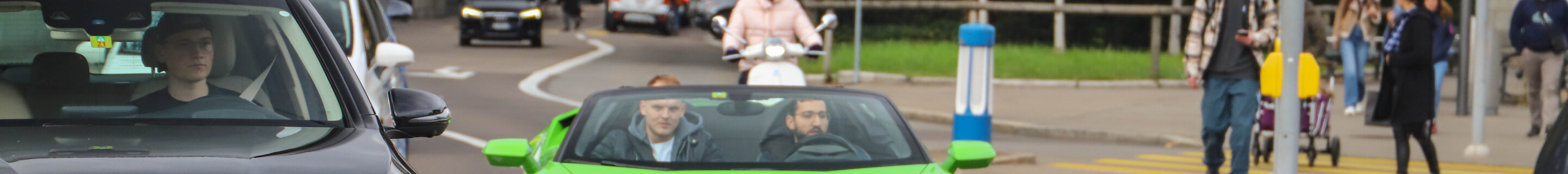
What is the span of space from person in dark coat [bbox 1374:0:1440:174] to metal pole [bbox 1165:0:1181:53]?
10.4 meters

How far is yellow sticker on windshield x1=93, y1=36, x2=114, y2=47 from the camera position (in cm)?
402

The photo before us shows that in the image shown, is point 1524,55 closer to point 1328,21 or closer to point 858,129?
point 858,129

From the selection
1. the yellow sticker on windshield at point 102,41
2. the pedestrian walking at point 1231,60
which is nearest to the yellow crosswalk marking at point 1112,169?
the pedestrian walking at point 1231,60

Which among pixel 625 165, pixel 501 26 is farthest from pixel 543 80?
pixel 625 165

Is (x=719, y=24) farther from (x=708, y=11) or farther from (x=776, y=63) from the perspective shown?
(x=708, y=11)

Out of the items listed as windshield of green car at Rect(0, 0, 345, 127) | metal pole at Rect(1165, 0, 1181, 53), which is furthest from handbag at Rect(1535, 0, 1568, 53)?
windshield of green car at Rect(0, 0, 345, 127)

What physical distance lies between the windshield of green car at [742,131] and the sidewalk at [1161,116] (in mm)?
5190

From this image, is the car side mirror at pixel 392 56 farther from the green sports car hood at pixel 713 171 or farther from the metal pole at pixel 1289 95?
the metal pole at pixel 1289 95

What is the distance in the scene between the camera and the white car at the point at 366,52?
8375 millimetres

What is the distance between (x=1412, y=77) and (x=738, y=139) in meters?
3.76

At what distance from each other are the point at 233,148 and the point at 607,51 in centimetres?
2294

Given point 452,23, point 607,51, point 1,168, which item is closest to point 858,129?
point 1,168

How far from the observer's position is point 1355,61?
14.3m

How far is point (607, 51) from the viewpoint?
2625 cm
